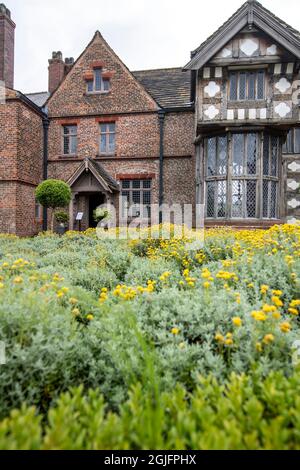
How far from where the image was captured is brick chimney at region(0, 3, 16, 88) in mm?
16734

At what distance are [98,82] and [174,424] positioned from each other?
16.9m

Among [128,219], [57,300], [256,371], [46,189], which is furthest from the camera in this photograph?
[128,219]

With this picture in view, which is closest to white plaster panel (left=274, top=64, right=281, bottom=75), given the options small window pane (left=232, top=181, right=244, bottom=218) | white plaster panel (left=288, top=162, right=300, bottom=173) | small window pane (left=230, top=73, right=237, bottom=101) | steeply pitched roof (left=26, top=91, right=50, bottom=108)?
small window pane (left=230, top=73, right=237, bottom=101)

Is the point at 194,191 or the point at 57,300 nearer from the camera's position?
the point at 57,300

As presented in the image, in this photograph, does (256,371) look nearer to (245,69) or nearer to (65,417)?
(65,417)

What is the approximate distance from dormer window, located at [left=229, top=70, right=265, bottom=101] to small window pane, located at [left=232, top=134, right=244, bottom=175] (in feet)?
4.66

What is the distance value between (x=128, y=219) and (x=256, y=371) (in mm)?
13612

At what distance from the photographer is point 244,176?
11656 millimetres

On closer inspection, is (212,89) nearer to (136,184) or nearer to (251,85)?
(251,85)

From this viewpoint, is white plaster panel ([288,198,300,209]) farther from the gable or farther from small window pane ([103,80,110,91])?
small window pane ([103,80,110,91])

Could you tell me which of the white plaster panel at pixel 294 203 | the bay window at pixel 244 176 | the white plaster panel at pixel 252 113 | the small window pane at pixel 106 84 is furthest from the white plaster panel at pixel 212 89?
the small window pane at pixel 106 84
